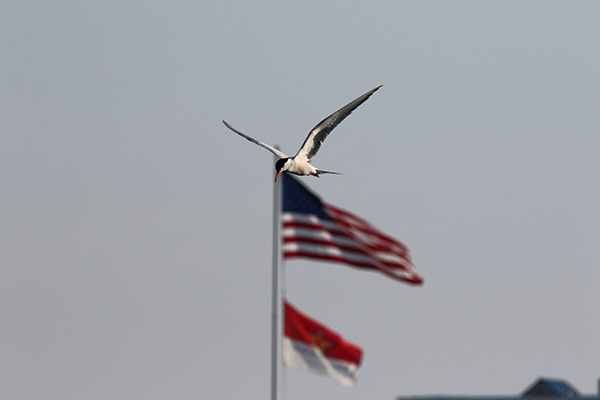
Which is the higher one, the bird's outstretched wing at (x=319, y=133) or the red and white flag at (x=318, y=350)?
the bird's outstretched wing at (x=319, y=133)

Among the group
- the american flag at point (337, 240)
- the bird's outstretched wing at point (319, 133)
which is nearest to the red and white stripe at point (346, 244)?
the american flag at point (337, 240)

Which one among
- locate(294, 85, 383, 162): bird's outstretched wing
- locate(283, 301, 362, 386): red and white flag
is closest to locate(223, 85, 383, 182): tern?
locate(294, 85, 383, 162): bird's outstretched wing

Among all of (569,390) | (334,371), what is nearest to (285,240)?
(334,371)

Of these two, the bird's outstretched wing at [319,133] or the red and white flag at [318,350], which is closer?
the bird's outstretched wing at [319,133]

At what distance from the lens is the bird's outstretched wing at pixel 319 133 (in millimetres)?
40297

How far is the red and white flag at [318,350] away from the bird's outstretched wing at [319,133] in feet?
14.3

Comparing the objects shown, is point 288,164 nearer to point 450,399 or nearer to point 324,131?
point 324,131

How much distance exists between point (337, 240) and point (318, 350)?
2.94 metres

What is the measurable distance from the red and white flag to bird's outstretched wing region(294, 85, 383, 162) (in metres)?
4.36

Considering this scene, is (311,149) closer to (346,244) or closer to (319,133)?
(319,133)

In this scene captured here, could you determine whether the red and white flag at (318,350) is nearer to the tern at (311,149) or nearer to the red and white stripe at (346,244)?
the red and white stripe at (346,244)

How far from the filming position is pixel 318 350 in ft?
136

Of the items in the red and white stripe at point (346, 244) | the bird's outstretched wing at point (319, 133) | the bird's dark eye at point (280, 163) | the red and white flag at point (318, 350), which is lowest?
the red and white flag at point (318, 350)

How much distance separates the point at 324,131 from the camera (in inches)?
1625
